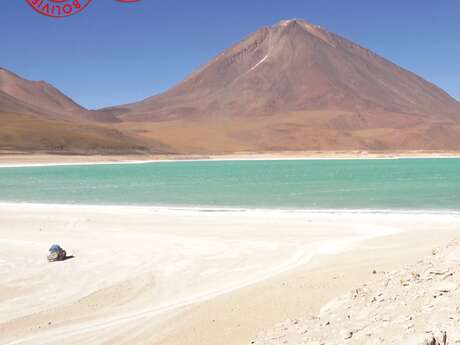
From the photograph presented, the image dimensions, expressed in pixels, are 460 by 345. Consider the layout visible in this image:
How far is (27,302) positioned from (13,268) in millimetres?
2237

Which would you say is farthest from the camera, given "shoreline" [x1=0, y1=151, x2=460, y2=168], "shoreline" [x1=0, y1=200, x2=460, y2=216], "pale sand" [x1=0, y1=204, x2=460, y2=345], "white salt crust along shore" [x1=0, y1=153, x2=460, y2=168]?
"shoreline" [x1=0, y1=151, x2=460, y2=168]

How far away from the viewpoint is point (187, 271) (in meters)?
9.25

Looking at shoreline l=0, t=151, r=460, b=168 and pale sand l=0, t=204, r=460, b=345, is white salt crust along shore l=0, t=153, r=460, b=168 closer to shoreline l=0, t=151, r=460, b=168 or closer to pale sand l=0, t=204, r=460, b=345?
shoreline l=0, t=151, r=460, b=168

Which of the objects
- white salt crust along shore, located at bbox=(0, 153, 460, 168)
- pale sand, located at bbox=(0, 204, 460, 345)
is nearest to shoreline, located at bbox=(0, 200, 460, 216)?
pale sand, located at bbox=(0, 204, 460, 345)

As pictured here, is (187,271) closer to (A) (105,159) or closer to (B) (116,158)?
(A) (105,159)

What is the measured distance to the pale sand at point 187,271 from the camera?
6.62m

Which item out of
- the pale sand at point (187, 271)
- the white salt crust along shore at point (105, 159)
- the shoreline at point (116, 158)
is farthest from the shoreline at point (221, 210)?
the shoreline at point (116, 158)

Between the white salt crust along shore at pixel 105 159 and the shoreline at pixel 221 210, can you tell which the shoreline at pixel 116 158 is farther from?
the shoreline at pixel 221 210

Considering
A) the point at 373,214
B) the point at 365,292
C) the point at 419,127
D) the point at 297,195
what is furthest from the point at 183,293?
the point at 419,127

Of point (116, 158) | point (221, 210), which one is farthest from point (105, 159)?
point (221, 210)

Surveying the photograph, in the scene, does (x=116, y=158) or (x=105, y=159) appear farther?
(x=116, y=158)

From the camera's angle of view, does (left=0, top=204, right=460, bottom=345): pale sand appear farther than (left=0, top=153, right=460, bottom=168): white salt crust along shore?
No

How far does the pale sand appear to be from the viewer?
6621 millimetres

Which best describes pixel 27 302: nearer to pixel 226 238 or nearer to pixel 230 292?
pixel 230 292
